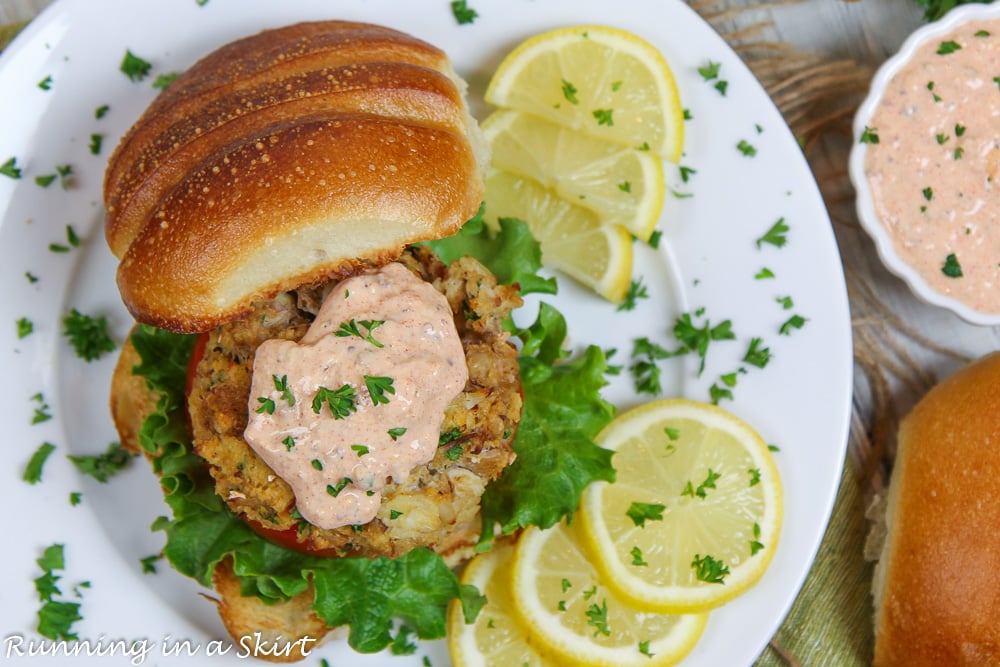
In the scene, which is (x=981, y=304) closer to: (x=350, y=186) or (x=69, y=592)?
(x=350, y=186)

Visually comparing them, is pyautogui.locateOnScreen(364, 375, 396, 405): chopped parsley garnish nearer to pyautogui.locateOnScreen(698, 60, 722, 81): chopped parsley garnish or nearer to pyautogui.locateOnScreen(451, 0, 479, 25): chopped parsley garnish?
Result: pyautogui.locateOnScreen(451, 0, 479, 25): chopped parsley garnish

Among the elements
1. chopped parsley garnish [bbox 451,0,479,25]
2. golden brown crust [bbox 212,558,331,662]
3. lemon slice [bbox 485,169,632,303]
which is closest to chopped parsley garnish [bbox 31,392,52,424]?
golden brown crust [bbox 212,558,331,662]

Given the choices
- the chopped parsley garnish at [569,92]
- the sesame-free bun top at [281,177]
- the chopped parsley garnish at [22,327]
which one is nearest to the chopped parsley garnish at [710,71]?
the chopped parsley garnish at [569,92]

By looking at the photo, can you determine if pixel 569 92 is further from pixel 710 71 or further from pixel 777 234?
pixel 777 234

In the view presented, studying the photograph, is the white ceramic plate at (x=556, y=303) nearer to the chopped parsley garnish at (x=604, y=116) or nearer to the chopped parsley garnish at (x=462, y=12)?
the chopped parsley garnish at (x=462, y=12)

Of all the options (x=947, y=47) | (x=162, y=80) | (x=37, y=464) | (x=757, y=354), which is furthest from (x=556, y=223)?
(x=37, y=464)

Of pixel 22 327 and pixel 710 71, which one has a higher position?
pixel 710 71

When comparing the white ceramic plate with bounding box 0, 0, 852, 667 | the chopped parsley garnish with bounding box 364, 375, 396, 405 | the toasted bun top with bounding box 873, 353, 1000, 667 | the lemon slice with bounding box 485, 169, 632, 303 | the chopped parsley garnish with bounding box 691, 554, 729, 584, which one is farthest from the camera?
the lemon slice with bounding box 485, 169, 632, 303
